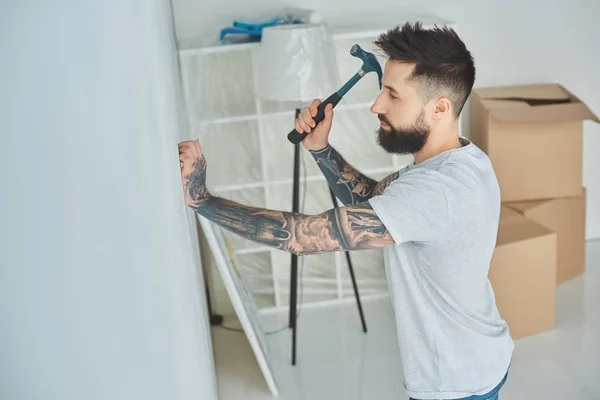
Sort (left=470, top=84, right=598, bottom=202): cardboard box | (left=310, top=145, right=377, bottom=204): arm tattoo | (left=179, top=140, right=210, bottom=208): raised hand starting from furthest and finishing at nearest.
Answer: (left=470, top=84, right=598, bottom=202): cardboard box → (left=310, top=145, right=377, bottom=204): arm tattoo → (left=179, top=140, right=210, bottom=208): raised hand

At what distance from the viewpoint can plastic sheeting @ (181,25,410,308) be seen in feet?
11.5

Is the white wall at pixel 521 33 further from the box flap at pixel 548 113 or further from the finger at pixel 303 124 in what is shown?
the finger at pixel 303 124

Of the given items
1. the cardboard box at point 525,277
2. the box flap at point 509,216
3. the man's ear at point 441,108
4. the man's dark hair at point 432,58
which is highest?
the man's dark hair at point 432,58

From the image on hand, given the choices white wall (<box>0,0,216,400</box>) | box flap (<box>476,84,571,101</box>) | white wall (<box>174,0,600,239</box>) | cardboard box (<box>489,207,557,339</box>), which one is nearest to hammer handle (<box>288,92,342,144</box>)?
white wall (<box>0,0,216,400</box>)

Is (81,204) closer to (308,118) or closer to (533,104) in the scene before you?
(308,118)

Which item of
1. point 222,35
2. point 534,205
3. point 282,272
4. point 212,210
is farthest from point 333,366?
point 212,210

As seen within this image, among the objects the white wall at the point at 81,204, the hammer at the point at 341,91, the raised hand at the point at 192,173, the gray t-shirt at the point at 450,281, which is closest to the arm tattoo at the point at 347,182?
the hammer at the point at 341,91

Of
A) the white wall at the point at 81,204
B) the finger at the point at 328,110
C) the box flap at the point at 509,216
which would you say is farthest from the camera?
the box flap at the point at 509,216

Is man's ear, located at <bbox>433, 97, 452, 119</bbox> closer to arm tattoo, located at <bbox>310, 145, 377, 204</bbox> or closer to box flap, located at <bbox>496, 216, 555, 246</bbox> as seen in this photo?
arm tattoo, located at <bbox>310, 145, 377, 204</bbox>

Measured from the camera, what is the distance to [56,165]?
784mm

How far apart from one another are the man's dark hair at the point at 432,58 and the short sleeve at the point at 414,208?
235 millimetres

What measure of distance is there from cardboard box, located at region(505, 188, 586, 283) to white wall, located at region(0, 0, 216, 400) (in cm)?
301

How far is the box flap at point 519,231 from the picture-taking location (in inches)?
128

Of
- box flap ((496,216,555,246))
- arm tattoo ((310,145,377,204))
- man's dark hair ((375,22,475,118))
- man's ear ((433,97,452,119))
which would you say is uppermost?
man's dark hair ((375,22,475,118))
